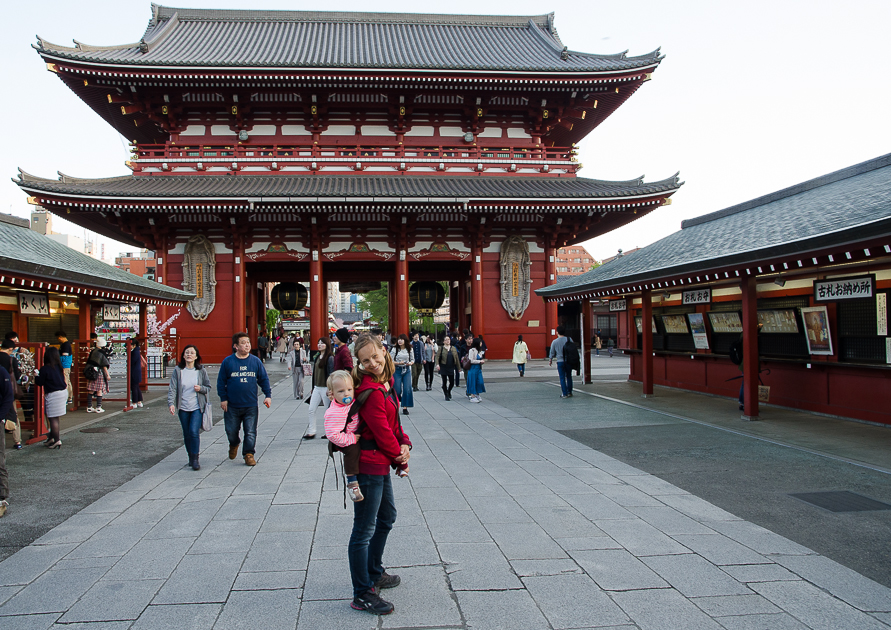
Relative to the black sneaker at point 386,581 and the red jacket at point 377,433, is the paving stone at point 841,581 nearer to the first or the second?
the black sneaker at point 386,581

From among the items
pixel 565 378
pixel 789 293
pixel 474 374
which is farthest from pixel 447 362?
pixel 789 293

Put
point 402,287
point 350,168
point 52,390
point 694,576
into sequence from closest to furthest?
point 694,576, point 52,390, point 350,168, point 402,287

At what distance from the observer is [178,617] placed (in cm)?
349

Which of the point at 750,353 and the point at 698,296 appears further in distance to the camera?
the point at 698,296

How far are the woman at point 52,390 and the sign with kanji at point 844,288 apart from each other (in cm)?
1218

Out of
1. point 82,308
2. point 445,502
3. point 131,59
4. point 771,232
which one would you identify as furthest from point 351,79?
point 445,502

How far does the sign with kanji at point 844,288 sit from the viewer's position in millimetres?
8484

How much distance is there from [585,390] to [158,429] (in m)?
10.5

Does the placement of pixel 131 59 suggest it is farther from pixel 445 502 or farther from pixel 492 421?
pixel 445 502

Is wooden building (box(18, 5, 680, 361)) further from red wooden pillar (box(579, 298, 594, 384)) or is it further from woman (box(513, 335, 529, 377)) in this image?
red wooden pillar (box(579, 298, 594, 384))

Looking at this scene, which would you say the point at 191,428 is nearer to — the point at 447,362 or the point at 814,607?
the point at 814,607

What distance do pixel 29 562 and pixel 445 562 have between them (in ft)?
10.7

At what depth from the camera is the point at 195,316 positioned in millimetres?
21781

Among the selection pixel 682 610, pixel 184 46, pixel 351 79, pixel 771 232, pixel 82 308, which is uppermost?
pixel 184 46
